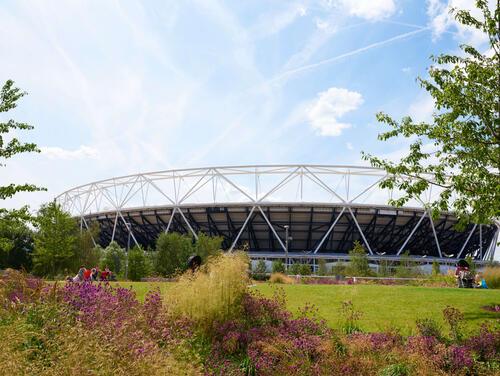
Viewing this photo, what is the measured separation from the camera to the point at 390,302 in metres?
15.1

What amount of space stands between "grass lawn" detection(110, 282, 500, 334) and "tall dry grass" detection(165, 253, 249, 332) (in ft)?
3.71

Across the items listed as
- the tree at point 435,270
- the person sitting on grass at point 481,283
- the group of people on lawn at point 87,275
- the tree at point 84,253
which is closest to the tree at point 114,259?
the tree at point 84,253

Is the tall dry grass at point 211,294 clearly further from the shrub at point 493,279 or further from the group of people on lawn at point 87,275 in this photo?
the shrub at point 493,279

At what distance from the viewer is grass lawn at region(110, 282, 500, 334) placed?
12.6 metres

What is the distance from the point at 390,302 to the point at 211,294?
23.0ft

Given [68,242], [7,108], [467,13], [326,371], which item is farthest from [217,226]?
[326,371]

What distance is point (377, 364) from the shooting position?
8.44 m

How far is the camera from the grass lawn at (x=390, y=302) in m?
12.6

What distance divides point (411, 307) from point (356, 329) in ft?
12.1

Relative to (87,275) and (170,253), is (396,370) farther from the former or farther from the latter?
(170,253)

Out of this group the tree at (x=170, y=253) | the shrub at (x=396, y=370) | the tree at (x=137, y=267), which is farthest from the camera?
the tree at (x=170, y=253)

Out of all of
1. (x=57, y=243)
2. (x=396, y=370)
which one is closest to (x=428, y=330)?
(x=396, y=370)

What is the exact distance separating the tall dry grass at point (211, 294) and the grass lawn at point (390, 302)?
1131 millimetres

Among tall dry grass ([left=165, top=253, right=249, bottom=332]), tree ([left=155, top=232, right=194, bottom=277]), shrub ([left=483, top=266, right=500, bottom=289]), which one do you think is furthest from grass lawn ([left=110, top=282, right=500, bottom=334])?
tree ([left=155, top=232, right=194, bottom=277])
